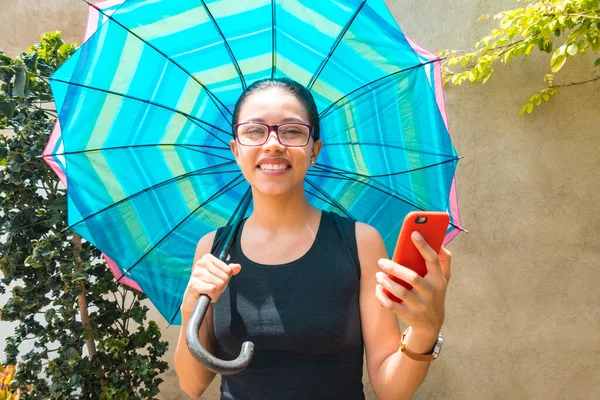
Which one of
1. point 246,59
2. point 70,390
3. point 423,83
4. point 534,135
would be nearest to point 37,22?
point 70,390

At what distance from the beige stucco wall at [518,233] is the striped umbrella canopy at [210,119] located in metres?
1.63

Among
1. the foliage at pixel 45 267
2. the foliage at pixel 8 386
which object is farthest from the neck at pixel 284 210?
the foliage at pixel 8 386

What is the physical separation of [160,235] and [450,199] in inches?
32.8

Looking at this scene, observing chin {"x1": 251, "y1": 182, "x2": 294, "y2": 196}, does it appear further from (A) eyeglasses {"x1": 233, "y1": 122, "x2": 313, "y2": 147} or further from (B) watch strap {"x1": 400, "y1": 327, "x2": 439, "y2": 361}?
(B) watch strap {"x1": 400, "y1": 327, "x2": 439, "y2": 361}

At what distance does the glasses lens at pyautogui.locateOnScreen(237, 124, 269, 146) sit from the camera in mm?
1128

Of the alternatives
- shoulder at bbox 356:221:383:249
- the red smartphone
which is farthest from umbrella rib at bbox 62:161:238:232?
the red smartphone

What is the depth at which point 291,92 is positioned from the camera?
3.82 ft

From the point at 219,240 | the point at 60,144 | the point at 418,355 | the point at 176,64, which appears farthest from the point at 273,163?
the point at 60,144

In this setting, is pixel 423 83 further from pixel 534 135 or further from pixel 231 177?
pixel 534 135

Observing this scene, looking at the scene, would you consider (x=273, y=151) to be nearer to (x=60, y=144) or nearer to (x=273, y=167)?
(x=273, y=167)

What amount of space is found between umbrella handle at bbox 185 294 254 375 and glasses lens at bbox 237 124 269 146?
1.26 feet

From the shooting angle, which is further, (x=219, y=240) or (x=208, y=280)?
(x=219, y=240)

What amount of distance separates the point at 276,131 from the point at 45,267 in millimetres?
1646

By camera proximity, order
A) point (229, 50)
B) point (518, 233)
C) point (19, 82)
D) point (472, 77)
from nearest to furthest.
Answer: point (229, 50), point (19, 82), point (472, 77), point (518, 233)
